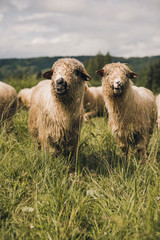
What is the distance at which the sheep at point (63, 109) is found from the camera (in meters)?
2.64

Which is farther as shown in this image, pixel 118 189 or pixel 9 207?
pixel 118 189

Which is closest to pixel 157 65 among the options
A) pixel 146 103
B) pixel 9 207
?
pixel 146 103

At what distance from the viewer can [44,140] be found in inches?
116

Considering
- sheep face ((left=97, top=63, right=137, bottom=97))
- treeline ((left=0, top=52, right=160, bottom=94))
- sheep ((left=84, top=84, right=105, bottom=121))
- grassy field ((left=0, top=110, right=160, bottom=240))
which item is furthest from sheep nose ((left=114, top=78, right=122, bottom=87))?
sheep ((left=84, top=84, right=105, bottom=121))

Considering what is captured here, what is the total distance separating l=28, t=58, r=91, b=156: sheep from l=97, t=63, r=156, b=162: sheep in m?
0.55

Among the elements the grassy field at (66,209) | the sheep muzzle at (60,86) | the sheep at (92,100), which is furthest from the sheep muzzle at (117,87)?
the sheep at (92,100)

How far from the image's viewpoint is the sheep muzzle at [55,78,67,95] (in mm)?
2461

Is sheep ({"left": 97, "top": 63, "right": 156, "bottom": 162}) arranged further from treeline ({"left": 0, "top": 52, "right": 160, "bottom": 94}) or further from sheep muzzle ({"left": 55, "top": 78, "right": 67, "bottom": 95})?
sheep muzzle ({"left": 55, "top": 78, "right": 67, "bottom": 95})

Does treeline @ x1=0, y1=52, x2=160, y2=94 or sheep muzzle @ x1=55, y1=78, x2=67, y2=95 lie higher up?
treeline @ x1=0, y1=52, x2=160, y2=94

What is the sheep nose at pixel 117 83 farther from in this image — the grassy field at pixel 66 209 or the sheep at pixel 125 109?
the grassy field at pixel 66 209

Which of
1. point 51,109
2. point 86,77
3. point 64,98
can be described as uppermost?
point 86,77

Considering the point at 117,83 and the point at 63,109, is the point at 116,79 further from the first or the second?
the point at 63,109

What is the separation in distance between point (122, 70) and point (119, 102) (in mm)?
504

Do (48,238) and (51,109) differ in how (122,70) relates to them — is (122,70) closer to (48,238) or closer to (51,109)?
(51,109)
